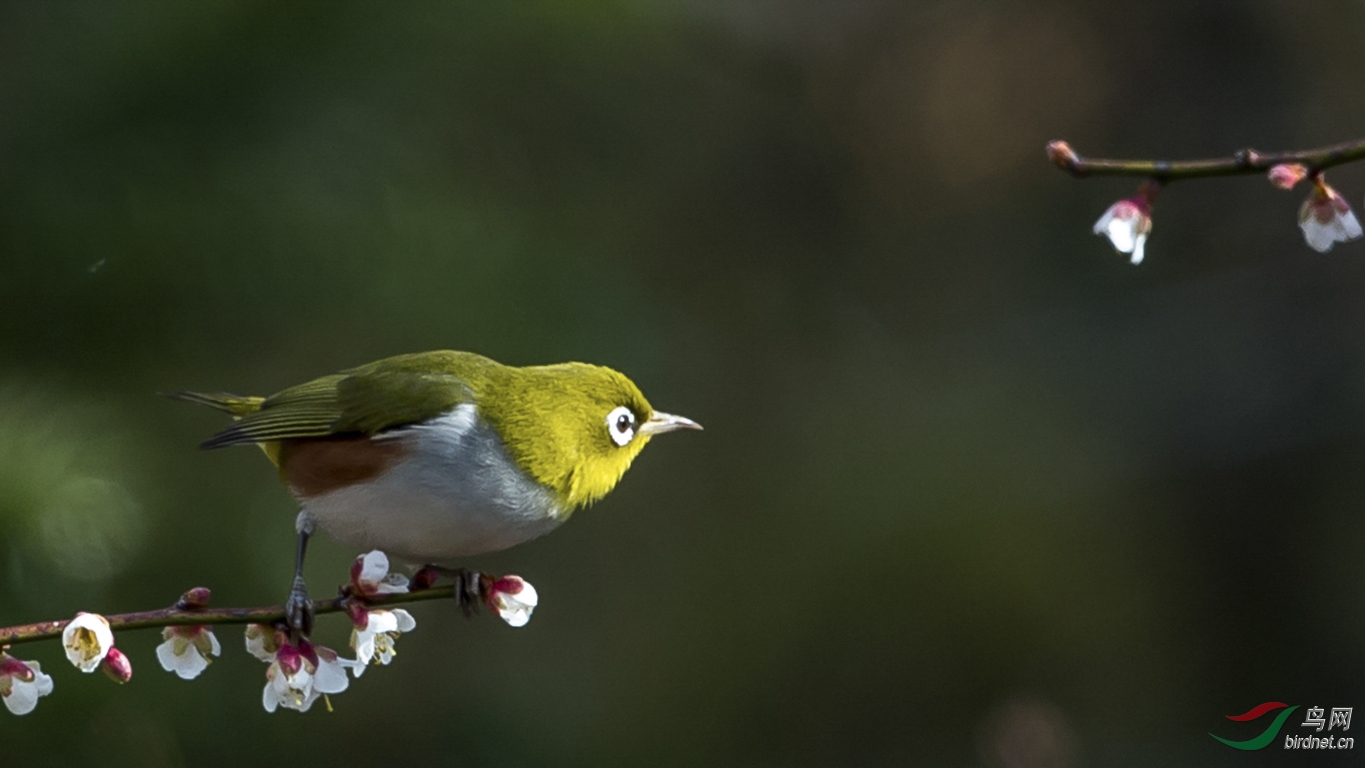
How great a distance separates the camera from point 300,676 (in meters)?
1.95

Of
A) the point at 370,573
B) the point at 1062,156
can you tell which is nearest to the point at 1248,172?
the point at 1062,156

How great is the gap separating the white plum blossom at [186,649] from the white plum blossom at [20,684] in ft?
0.54

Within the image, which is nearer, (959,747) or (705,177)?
(959,747)

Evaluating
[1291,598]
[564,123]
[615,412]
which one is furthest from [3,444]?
[1291,598]

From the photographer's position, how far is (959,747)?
20.8 ft

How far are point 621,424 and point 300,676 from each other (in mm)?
917

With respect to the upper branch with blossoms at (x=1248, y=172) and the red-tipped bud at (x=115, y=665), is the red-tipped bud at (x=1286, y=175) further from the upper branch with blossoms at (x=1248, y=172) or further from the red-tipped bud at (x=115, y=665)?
the red-tipped bud at (x=115, y=665)

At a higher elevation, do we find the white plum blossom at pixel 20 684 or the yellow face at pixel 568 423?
the yellow face at pixel 568 423

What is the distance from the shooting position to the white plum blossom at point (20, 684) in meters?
1.75

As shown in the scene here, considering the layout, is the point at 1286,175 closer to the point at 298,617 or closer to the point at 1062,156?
the point at 1062,156

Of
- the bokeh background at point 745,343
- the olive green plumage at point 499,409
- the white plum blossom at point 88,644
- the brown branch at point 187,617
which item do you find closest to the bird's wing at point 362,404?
the olive green plumage at point 499,409

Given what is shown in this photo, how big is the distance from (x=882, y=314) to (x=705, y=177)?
4.25 feet

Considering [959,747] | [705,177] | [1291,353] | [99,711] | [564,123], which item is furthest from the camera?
[705,177]

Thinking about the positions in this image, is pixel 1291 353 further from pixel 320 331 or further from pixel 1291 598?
pixel 320 331
